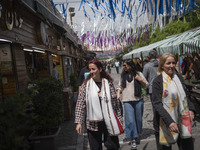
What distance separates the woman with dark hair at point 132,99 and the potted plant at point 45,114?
1.47 m

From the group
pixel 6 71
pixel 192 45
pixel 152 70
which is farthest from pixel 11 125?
pixel 192 45

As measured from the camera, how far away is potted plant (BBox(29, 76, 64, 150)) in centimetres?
377

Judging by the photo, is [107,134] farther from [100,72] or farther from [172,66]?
[172,66]

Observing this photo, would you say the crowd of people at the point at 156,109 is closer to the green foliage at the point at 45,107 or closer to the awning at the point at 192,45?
the green foliage at the point at 45,107

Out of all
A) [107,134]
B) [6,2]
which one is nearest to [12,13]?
[6,2]

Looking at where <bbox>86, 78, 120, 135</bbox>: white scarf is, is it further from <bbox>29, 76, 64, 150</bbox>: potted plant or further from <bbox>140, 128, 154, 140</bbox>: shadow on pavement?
<bbox>140, 128, 154, 140</bbox>: shadow on pavement

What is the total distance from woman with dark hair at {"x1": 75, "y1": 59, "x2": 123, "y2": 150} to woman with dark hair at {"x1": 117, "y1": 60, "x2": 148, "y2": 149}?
3.79 ft

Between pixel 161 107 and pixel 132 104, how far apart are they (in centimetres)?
155

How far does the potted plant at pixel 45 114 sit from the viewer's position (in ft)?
12.4

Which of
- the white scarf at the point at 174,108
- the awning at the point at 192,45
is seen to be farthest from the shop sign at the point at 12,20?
the awning at the point at 192,45

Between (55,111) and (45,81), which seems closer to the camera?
(55,111)

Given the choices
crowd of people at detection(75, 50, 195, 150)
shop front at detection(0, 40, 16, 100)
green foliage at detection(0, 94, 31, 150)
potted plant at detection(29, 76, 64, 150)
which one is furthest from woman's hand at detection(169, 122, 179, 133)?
shop front at detection(0, 40, 16, 100)

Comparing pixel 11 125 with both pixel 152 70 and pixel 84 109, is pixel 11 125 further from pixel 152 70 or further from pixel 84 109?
pixel 152 70

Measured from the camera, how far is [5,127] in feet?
6.61
